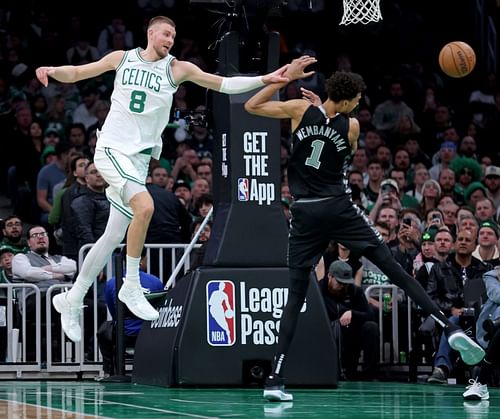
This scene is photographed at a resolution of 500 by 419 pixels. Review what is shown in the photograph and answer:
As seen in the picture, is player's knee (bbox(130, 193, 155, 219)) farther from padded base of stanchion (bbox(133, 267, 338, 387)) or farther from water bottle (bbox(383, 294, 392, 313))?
water bottle (bbox(383, 294, 392, 313))

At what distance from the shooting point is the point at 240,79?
1248 centimetres

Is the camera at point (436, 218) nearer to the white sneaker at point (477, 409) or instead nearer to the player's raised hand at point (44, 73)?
the white sneaker at point (477, 409)

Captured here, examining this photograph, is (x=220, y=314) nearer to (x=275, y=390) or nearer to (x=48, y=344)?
(x=275, y=390)

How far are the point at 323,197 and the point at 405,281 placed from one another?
105 centimetres

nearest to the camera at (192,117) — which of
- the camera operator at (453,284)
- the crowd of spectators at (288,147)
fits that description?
the crowd of spectators at (288,147)

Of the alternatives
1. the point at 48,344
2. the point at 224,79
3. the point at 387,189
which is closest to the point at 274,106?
the point at 224,79

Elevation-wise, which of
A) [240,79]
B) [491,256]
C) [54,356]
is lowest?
[54,356]

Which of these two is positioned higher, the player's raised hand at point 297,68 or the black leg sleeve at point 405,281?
the player's raised hand at point 297,68

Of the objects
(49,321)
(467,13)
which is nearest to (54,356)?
(49,321)

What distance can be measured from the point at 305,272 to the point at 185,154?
9.18m

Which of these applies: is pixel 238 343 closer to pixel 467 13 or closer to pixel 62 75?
pixel 62 75

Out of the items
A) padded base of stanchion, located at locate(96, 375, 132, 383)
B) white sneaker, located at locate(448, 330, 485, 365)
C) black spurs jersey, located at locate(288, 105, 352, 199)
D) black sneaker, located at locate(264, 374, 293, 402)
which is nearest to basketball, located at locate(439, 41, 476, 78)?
black spurs jersey, located at locate(288, 105, 352, 199)

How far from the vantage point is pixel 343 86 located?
12.9m

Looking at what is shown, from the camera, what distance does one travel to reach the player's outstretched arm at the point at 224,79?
12281 millimetres
